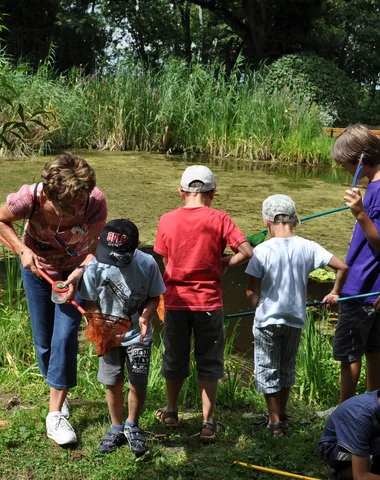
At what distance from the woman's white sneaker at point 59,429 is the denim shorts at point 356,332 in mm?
1183

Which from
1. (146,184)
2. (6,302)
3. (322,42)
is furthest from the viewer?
(322,42)

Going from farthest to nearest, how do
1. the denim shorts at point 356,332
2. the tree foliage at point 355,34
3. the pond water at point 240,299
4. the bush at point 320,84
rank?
the tree foliage at point 355,34 < the bush at point 320,84 < the pond water at point 240,299 < the denim shorts at point 356,332

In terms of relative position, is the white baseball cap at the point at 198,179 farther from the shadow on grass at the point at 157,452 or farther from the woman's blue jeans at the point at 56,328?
the shadow on grass at the point at 157,452

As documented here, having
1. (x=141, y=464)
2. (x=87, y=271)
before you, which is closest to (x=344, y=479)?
(x=141, y=464)

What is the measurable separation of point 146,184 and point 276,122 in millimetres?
3263

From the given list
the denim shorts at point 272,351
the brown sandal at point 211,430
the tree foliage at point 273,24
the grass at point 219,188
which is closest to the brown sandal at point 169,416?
the brown sandal at point 211,430

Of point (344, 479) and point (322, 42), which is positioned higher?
point (322, 42)

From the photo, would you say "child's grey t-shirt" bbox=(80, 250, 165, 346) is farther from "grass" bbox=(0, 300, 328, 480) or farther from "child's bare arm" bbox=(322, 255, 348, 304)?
"child's bare arm" bbox=(322, 255, 348, 304)

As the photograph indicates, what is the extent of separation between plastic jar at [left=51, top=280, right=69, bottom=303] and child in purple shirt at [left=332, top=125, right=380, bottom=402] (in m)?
1.19

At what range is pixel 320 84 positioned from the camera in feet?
49.6

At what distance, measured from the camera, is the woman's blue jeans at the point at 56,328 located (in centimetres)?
269

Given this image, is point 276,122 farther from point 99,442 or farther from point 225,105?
point 99,442

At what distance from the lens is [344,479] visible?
7.32 feet

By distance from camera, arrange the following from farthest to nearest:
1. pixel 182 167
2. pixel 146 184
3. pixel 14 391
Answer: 1. pixel 182 167
2. pixel 146 184
3. pixel 14 391
